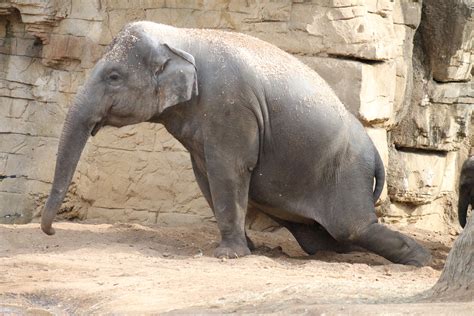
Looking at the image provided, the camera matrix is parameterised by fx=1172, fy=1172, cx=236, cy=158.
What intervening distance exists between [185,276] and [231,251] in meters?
1.25

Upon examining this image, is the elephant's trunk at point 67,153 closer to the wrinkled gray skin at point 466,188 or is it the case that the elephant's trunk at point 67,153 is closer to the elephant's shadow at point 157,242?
the elephant's shadow at point 157,242

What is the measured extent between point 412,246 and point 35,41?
4.84 metres

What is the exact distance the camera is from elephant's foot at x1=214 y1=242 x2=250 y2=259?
30.1 ft

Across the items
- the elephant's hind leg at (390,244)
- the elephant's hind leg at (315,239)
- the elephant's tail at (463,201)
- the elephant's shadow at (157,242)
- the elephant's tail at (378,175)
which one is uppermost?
the elephant's tail at (378,175)

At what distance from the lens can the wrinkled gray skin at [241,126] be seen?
9250 mm

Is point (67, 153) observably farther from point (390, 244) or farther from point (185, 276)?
point (390, 244)

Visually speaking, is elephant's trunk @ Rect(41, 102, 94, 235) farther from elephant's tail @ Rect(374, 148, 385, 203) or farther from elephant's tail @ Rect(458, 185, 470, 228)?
elephant's tail @ Rect(458, 185, 470, 228)

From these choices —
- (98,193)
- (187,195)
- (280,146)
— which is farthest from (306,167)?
(98,193)

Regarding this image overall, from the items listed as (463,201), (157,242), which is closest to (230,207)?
(157,242)

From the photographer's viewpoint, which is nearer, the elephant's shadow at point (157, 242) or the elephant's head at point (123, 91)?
the elephant's head at point (123, 91)

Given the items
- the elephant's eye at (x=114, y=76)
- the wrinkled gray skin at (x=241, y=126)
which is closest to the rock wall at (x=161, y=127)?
the wrinkled gray skin at (x=241, y=126)

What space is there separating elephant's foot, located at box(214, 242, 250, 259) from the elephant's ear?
1.20 m

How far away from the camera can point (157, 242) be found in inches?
392

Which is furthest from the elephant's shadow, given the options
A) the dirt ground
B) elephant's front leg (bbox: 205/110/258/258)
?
elephant's front leg (bbox: 205/110/258/258)
